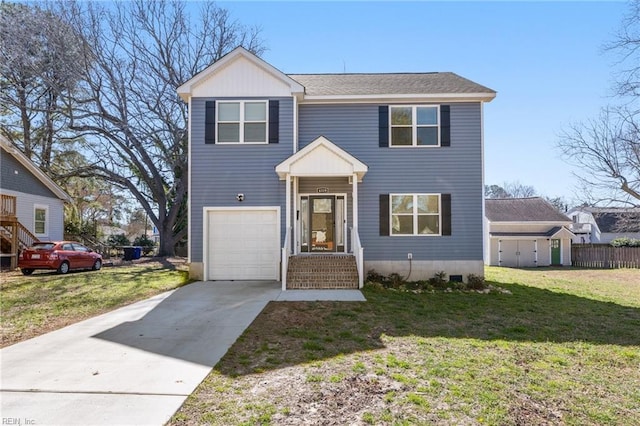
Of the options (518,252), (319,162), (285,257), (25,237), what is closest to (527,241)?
(518,252)

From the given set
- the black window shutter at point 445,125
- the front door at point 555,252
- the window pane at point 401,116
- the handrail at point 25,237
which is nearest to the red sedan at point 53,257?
the handrail at point 25,237

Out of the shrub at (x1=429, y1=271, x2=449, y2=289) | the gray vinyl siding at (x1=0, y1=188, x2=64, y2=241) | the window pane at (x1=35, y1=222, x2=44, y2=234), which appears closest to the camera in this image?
the shrub at (x1=429, y1=271, x2=449, y2=289)

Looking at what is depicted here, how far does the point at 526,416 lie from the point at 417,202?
30.7ft

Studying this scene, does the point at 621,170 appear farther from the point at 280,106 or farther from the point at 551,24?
the point at 280,106

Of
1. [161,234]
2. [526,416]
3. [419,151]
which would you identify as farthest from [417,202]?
[161,234]

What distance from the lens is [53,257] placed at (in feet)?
46.2

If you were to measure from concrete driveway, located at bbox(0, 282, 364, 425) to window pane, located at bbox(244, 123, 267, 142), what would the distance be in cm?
576

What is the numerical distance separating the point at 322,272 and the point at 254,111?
563cm

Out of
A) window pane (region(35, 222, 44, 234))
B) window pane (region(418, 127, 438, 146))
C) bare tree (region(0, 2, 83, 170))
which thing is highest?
bare tree (region(0, 2, 83, 170))

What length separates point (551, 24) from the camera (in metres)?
11.5

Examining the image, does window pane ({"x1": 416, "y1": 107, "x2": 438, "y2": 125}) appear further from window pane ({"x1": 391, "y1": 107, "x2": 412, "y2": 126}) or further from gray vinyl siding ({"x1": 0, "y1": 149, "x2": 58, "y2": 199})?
gray vinyl siding ({"x1": 0, "y1": 149, "x2": 58, "y2": 199})

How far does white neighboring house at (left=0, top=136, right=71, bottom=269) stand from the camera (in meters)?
15.9

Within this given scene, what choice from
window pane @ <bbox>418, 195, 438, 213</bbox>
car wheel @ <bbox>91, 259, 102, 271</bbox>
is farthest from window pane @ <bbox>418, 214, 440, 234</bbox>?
car wheel @ <bbox>91, 259, 102, 271</bbox>

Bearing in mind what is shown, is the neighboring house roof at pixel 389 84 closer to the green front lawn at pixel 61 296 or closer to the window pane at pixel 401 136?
the window pane at pixel 401 136
